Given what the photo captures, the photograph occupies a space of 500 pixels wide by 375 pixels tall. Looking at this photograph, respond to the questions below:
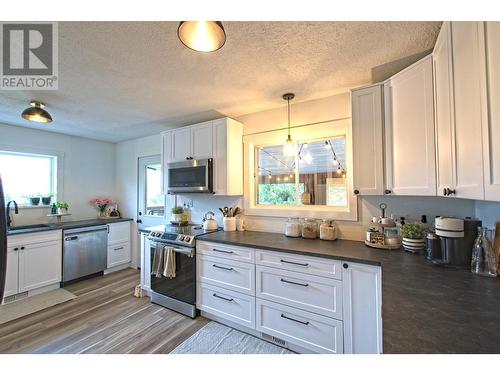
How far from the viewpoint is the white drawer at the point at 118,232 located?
3705 mm

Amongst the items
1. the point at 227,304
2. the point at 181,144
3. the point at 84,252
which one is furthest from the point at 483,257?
the point at 84,252

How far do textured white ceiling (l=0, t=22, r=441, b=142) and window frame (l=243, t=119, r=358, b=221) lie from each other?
0.35 meters

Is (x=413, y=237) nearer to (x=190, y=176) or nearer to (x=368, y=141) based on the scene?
(x=368, y=141)

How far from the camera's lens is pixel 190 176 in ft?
9.52

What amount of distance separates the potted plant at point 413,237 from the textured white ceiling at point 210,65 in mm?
1357

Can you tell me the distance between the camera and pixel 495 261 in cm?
121

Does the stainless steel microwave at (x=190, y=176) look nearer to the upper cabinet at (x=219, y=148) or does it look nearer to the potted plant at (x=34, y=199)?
the upper cabinet at (x=219, y=148)

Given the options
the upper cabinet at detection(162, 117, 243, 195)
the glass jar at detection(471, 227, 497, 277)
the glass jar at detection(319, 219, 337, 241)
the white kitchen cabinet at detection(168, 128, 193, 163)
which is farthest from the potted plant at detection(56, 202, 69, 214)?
the glass jar at detection(471, 227, 497, 277)

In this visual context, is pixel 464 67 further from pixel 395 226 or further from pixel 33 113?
pixel 33 113

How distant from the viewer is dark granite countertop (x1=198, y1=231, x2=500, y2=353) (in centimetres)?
66

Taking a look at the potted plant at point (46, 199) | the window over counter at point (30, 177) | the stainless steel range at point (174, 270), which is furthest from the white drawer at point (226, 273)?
the window over counter at point (30, 177)

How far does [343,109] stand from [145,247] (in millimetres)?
2960

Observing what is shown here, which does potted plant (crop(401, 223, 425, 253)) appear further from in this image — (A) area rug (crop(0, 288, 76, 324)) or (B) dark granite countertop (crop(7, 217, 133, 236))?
(B) dark granite countertop (crop(7, 217, 133, 236))

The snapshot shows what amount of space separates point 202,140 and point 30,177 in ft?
9.74
